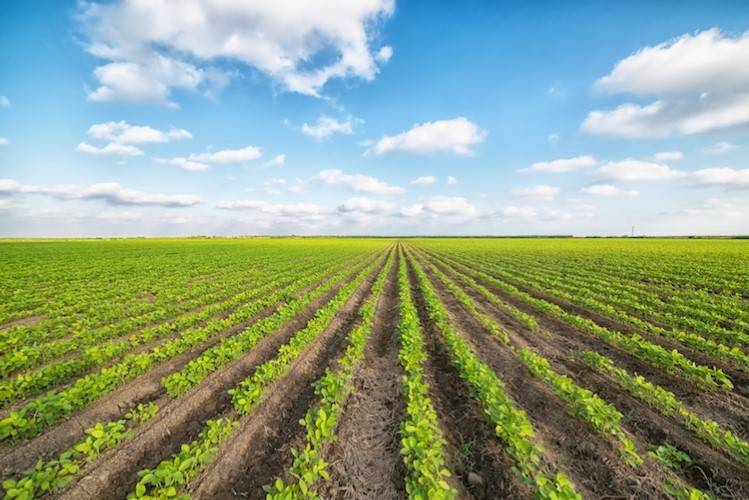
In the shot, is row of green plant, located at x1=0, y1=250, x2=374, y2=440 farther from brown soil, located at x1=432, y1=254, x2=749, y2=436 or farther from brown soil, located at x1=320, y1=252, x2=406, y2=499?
brown soil, located at x1=432, y1=254, x2=749, y2=436

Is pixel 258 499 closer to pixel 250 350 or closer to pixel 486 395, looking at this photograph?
pixel 486 395

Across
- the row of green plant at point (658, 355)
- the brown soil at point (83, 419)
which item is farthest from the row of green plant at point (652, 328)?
the brown soil at point (83, 419)

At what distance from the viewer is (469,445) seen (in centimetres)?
473

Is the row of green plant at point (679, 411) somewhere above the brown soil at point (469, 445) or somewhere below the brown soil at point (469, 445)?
above

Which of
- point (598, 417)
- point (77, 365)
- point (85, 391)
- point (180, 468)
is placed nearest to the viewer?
point (180, 468)

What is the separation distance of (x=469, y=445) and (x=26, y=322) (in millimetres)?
16373

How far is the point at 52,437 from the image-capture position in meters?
4.83

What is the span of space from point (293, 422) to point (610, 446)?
5128 mm

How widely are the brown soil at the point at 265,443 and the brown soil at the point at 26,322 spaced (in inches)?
454

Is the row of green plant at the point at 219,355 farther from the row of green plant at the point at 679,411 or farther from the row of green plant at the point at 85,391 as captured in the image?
the row of green plant at the point at 679,411

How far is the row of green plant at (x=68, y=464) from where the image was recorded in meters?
3.42

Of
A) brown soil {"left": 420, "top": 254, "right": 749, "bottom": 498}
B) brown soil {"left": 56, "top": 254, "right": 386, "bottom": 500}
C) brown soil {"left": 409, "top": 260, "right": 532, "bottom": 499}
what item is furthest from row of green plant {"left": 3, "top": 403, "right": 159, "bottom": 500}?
brown soil {"left": 420, "top": 254, "right": 749, "bottom": 498}

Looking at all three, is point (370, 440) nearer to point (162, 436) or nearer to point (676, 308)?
point (162, 436)

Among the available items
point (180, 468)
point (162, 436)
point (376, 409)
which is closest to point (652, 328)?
point (376, 409)
